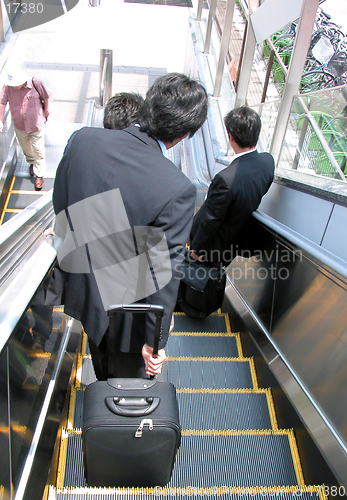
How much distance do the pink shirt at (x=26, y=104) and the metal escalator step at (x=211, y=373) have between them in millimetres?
3880

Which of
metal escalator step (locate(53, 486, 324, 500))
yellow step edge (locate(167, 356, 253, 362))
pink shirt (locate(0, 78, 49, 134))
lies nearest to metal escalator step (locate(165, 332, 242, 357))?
yellow step edge (locate(167, 356, 253, 362))

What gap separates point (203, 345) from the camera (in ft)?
10.5

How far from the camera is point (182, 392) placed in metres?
2.51

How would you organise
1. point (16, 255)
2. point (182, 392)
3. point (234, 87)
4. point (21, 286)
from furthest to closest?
point (234, 87) < point (182, 392) < point (16, 255) < point (21, 286)

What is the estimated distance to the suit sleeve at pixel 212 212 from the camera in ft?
9.80

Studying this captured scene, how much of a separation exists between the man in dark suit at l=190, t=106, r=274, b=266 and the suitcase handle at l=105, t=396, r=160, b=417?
70.9 inches

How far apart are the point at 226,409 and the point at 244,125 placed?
6.70ft

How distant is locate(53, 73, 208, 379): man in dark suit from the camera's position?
4.82 feet

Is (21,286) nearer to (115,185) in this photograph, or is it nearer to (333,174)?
(115,185)

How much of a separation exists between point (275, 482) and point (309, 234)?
1.58m

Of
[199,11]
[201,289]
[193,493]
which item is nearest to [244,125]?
[201,289]

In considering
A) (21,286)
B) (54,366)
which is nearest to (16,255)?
(21,286)

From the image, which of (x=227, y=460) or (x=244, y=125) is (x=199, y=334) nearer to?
(x=227, y=460)

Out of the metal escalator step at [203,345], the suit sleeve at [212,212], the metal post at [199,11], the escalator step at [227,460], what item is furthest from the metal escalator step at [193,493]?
the metal post at [199,11]
